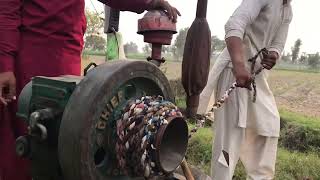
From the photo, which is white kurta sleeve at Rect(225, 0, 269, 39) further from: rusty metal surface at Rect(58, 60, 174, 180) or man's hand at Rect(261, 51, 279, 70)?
rusty metal surface at Rect(58, 60, 174, 180)

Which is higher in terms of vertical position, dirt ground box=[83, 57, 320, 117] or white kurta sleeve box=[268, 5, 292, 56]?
white kurta sleeve box=[268, 5, 292, 56]

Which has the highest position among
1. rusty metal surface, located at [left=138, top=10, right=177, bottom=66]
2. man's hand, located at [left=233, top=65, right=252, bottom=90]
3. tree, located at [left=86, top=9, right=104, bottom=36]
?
tree, located at [left=86, top=9, right=104, bottom=36]

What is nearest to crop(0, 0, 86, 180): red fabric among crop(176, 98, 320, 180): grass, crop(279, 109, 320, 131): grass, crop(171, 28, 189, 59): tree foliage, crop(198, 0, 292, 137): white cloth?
crop(171, 28, 189, 59): tree foliage

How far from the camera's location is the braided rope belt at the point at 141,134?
1.22 meters

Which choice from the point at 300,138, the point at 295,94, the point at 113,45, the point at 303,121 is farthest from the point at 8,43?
the point at 295,94

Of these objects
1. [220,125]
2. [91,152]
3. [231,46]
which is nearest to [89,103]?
[91,152]

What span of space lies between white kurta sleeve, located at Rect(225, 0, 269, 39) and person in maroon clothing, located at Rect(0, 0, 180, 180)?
1163 mm

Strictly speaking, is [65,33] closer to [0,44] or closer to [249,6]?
[0,44]

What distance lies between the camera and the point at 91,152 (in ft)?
4.03

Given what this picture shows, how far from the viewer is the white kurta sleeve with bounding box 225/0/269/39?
10.3 feet

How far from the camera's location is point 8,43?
2.07 meters

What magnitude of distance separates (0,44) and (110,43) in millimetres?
1311

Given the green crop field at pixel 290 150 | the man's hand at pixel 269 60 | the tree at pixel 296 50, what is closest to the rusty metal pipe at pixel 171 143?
the green crop field at pixel 290 150

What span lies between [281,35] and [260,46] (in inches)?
7.8
